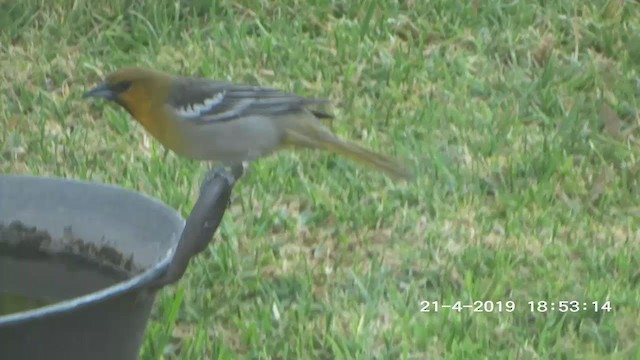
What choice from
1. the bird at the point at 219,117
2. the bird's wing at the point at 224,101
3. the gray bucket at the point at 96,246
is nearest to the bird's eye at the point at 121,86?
the bird at the point at 219,117

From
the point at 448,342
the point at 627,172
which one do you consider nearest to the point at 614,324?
the point at 448,342

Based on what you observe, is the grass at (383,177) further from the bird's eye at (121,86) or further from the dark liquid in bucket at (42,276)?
the bird's eye at (121,86)

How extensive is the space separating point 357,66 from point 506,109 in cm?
71

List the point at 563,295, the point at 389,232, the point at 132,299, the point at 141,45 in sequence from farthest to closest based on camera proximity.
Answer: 1. the point at 141,45
2. the point at 389,232
3. the point at 563,295
4. the point at 132,299

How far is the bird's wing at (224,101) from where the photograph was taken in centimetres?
441

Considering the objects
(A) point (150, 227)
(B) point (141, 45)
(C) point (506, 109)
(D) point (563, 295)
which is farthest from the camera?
(B) point (141, 45)

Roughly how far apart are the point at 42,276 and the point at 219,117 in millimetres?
859

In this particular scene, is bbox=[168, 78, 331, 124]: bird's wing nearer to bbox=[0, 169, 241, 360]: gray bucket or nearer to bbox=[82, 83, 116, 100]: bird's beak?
bbox=[82, 83, 116, 100]: bird's beak

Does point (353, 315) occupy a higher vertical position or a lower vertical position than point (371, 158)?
lower

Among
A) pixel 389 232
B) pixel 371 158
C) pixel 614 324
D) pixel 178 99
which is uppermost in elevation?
pixel 178 99

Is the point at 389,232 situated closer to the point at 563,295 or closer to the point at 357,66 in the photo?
the point at 563,295

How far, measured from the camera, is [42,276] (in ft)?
12.6

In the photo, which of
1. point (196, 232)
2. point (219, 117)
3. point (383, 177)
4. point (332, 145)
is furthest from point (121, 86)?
point (383, 177)

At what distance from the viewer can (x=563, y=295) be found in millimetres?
4625
